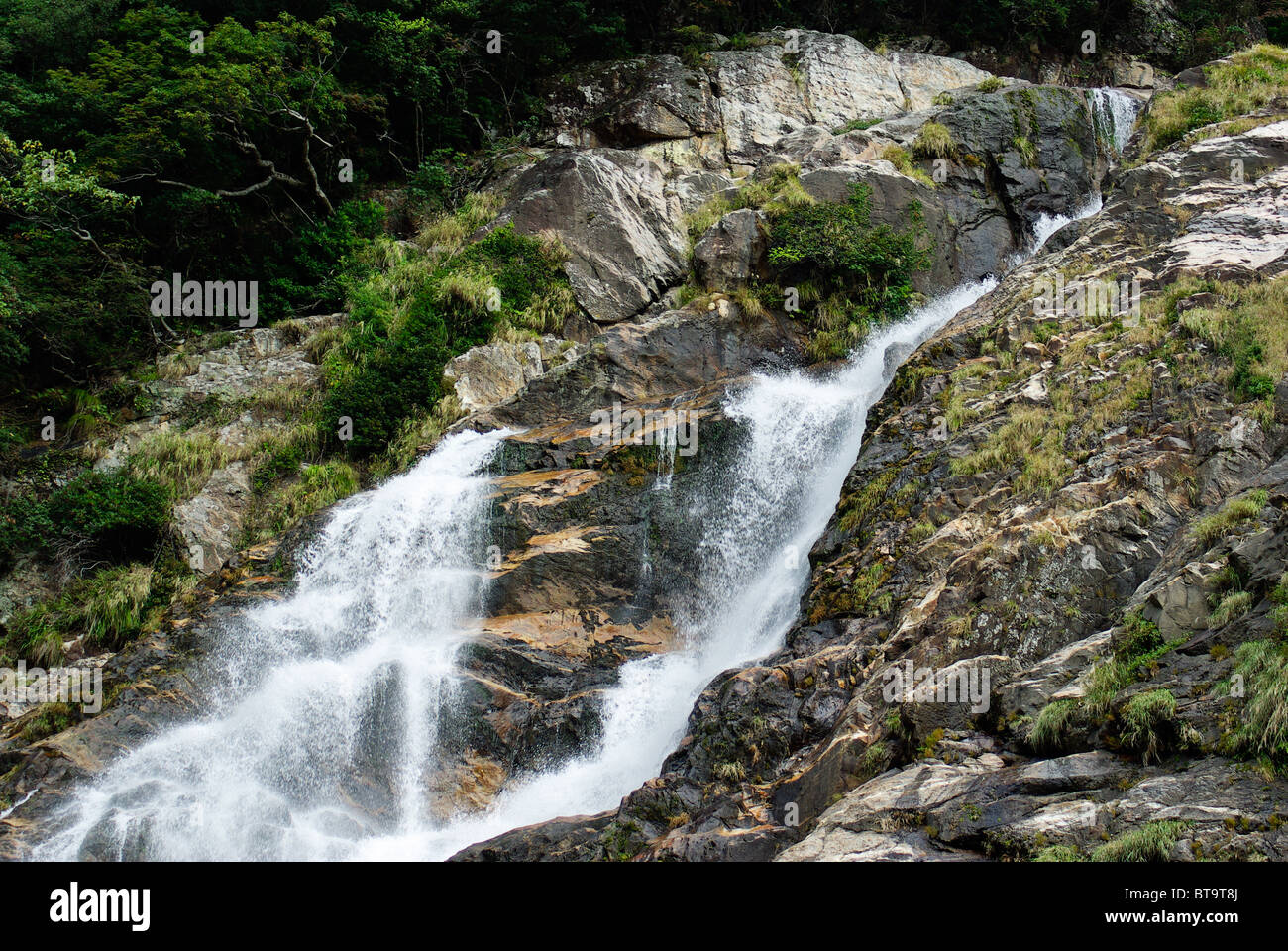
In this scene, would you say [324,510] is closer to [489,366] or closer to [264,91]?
[489,366]

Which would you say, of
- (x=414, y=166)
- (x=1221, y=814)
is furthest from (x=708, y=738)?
(x=414, y=166)

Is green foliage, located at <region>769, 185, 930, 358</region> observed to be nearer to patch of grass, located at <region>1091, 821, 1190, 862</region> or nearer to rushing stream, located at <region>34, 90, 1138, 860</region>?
rushing stream, located at <region>34, 90, 1138, 860</region>

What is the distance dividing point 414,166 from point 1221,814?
25.9m

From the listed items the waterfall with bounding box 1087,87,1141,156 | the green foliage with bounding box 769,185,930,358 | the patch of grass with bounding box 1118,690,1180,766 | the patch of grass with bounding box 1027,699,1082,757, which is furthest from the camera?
the waterfall with bounding box 1087,87,1141,156

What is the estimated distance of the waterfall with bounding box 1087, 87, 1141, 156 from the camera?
886 inches

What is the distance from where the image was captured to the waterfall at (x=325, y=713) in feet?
36.1

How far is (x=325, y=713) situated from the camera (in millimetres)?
12398

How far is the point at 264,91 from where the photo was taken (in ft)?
68.6
